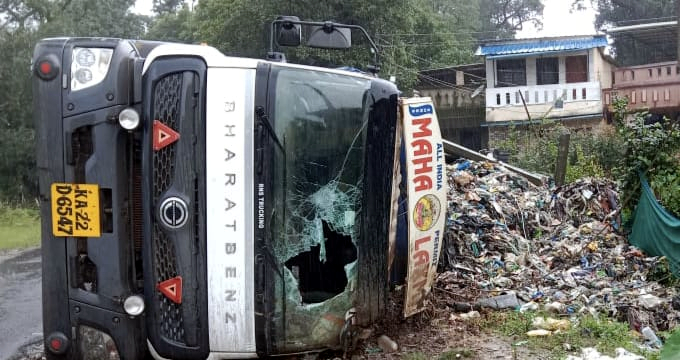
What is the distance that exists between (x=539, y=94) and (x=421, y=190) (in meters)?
24.3

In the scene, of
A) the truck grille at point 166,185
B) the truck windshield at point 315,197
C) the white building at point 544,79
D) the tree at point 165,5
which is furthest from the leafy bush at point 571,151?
the tree at point 165,5

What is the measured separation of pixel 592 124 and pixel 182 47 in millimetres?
25100

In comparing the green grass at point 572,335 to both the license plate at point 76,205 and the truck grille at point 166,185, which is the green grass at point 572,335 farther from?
the license plate at point 76,205

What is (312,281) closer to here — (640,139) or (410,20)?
(640,139)

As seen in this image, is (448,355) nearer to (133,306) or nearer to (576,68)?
(133,306)

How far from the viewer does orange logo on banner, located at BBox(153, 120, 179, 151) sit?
10.9 feet

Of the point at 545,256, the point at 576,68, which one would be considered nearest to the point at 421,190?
the point at 545,256

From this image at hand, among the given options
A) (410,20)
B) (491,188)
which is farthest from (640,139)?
(410,20)

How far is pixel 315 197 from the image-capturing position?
3.44 m

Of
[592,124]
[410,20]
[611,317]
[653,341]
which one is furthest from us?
[592,124]

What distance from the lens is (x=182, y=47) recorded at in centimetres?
342

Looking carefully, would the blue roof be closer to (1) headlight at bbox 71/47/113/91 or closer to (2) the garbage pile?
(2) the garbage pile

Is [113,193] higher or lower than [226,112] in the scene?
lower

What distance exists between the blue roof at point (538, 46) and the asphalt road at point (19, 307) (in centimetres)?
1976
